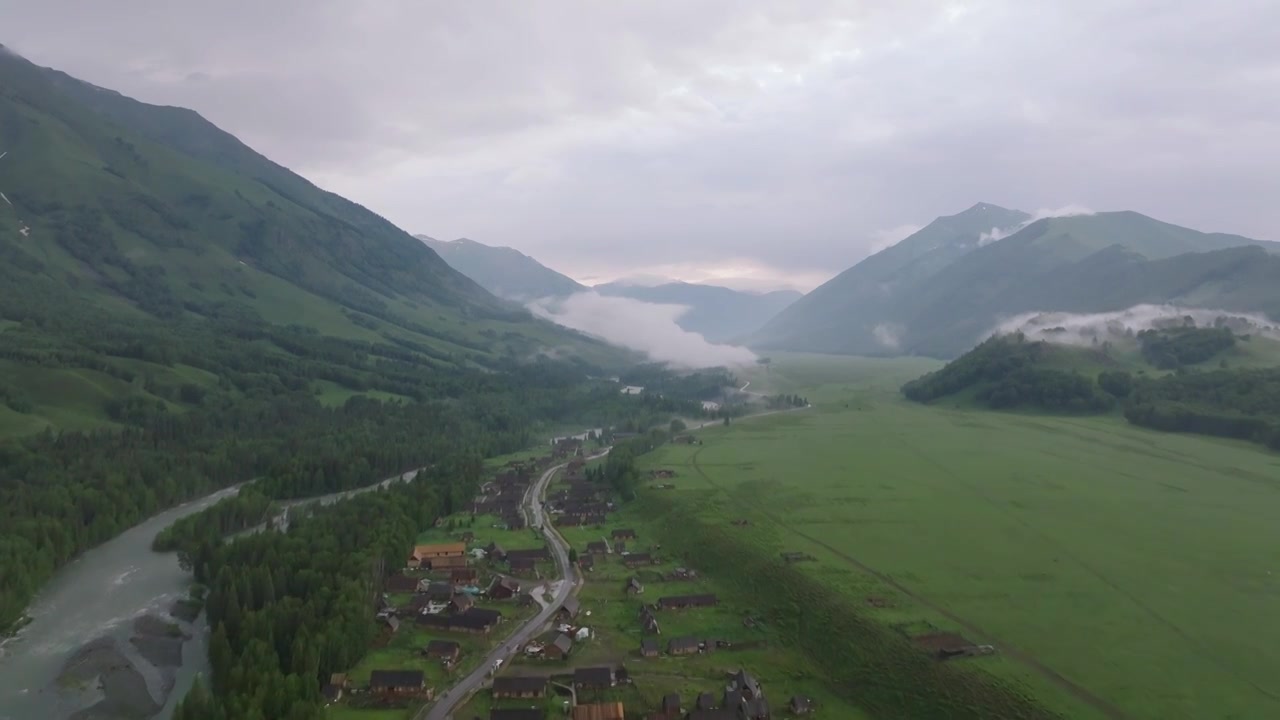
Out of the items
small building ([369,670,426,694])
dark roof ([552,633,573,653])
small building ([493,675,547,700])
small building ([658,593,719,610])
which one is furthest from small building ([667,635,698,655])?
small building ([369,670,426,694])

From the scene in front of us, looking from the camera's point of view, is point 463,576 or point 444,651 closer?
point 444,651

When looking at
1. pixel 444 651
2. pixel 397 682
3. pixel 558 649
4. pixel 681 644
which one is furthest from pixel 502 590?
pixel 681 644

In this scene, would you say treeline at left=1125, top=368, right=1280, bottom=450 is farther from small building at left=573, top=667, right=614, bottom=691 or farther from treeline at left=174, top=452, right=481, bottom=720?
treeline at left=174, top=452, right=481, bottom=720

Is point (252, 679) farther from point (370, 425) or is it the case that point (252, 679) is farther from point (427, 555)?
point (370, 425)

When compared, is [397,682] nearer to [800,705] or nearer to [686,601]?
[686,601]

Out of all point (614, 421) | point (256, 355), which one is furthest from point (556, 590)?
point (256, 355)
